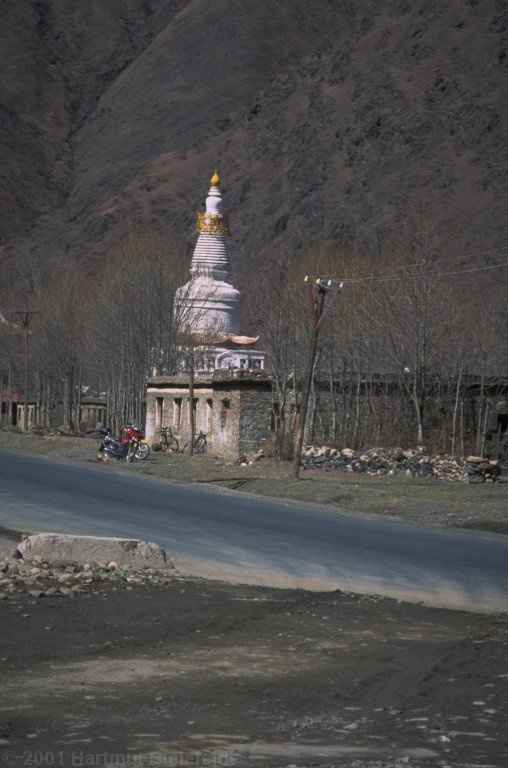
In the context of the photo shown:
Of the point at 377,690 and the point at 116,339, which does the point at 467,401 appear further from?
the point at 377,690

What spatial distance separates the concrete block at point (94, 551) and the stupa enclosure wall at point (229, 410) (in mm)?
30673

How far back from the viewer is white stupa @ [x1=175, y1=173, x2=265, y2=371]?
228ft

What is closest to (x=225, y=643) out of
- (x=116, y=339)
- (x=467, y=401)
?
(x=467, y=401)

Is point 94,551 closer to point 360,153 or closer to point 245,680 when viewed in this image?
point 245,680

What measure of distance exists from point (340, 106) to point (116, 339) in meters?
87.7

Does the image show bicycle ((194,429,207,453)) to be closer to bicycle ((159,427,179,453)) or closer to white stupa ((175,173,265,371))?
bicycle ((159,427,179,453))

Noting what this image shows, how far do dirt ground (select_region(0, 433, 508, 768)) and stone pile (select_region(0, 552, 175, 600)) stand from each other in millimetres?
233

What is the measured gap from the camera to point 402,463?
125 feet

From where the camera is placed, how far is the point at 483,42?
468ft

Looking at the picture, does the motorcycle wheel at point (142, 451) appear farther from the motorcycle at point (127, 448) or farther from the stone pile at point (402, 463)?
the stone pile at point (402, 463)

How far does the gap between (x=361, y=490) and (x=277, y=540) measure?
1186 centimetres

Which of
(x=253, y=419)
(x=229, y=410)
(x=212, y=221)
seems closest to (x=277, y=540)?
(x=253, y=419)

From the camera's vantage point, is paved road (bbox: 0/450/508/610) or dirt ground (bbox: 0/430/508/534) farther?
dirt ground (bbox: 0/430/508/534)

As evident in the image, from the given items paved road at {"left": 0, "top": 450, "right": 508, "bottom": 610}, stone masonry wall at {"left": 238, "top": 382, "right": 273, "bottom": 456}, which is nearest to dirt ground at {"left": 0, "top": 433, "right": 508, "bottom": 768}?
paved road at {"left": 0, "top": 450, "right": 508, "bottom": 610}
